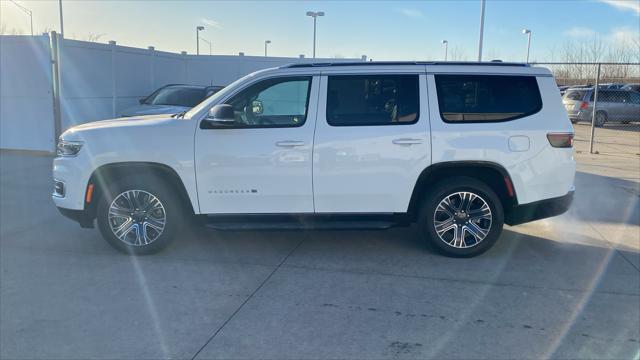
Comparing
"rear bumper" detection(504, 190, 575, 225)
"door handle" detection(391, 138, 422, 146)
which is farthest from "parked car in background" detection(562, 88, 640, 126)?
"door handle" detection(391, 138, 422, 146)

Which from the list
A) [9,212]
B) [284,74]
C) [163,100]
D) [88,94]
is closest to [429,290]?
[284,74]

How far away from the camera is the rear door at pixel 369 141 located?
548cm

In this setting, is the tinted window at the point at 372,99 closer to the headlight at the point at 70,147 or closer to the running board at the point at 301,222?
the running board at the point at 301,222

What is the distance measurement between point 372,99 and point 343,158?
0.70 m

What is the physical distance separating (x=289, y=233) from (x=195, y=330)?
2.64 meters

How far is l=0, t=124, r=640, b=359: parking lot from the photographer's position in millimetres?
3885

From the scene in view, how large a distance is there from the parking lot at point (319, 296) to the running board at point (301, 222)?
0.36 m

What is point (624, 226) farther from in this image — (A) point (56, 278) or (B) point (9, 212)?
(B) point (9, 212)

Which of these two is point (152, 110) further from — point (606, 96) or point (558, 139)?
point (606, 96)

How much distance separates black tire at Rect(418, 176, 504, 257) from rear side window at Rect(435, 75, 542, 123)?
0.67 metres

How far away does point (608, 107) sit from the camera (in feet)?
80.3

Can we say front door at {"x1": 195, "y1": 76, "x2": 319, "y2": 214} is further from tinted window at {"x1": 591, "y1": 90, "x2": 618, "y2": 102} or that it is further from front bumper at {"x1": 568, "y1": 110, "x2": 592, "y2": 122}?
tinted window at {"x1": 591, "y1": 90, "x2": 618, "y2": 102}

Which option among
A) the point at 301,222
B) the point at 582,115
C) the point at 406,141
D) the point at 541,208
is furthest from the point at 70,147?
the point at 582,115

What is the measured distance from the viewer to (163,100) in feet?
44.3
